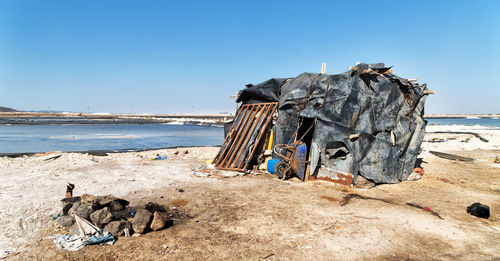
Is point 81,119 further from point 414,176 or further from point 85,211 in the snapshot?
point 414,176

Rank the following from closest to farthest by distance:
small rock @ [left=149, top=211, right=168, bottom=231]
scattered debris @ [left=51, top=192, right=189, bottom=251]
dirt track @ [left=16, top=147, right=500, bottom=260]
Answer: dirt track @ [left=16, top=147, right=500, bottom=260], scattered debris @ [left=51, top=192, right=189, bottom=251], small rock @ [left=149, top=211, right=168, bottom=231]

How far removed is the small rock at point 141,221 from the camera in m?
4.75

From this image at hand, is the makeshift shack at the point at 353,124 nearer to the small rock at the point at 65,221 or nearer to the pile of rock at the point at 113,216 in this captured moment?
the pile of rock at the point at 113,216

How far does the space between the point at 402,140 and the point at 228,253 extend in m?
8.20

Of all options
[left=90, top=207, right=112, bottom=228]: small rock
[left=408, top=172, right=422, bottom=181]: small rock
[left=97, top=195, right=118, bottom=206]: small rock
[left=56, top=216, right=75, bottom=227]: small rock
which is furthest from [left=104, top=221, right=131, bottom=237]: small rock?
[left=408, top=172, right=422, bottom=181]: small rock

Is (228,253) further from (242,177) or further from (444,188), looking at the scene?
(444,188)

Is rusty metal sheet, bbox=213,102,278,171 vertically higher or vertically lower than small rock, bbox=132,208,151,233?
higher

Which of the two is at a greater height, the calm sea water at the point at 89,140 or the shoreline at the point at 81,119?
the shoreline at the point at 81,119

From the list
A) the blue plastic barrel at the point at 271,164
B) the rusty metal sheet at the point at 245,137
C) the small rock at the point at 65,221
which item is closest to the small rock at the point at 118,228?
the small rock at the point at 65,221

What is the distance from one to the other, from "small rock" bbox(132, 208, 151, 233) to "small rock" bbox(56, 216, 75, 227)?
1303 mm

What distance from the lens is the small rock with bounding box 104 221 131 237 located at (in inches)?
183


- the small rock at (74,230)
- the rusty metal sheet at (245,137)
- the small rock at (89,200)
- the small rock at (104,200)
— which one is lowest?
the small rock at (74,230)

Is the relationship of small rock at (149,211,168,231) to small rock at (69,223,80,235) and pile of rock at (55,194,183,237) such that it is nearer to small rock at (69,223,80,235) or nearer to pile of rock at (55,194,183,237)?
pile of rock at (55,194,183,237)

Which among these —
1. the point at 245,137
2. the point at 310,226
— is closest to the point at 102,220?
the point at 310,226
